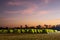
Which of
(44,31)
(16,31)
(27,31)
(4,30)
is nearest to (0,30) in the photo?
(4,30)

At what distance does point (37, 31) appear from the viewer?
42.7 m

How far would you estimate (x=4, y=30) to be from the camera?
43.2 metres

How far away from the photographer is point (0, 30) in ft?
141

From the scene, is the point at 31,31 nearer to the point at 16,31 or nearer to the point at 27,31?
the point at 27,31

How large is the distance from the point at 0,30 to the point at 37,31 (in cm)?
938

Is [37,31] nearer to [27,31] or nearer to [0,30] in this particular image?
[27,31]

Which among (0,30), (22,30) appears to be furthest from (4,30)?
(22,30)

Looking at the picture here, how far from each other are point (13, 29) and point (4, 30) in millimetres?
2300

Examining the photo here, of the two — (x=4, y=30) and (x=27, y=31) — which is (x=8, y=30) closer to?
(x=4, y=30)

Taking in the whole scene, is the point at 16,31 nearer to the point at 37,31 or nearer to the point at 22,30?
the point at 22,30

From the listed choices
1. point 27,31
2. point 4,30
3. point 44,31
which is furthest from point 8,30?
point 44,31

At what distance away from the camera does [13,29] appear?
1714 inches

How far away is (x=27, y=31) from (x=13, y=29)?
12.2 ft

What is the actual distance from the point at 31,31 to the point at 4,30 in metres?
6.92
